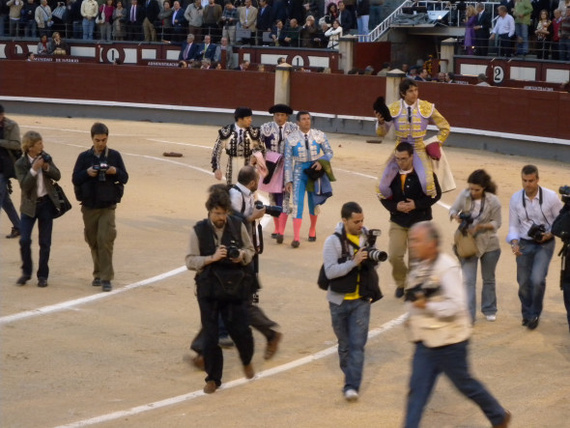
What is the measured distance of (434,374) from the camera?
6.66m

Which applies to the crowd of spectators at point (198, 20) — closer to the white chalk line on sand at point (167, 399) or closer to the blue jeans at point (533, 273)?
the white chalk line on sand at point (167, 399)

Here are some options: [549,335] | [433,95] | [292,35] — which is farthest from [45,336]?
[292,35]

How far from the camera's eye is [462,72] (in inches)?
998

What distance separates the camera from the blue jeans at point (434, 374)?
260 inches

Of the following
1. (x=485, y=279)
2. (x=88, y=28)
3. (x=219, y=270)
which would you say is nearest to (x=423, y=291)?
(x=219, y=270)

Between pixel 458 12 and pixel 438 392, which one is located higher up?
pixel 458 12

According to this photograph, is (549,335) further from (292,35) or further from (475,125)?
(292,35)

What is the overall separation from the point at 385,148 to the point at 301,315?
13.0 meters

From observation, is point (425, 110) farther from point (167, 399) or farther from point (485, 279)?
point (167, 399)

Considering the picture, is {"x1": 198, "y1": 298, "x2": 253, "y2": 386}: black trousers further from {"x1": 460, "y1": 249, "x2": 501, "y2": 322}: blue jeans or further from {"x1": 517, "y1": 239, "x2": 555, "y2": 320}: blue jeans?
{"x1": 517, "y1": 239, "x2": 555, "y2": 320}: blue jeans

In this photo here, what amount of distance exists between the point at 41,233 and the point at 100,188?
706 millimetres

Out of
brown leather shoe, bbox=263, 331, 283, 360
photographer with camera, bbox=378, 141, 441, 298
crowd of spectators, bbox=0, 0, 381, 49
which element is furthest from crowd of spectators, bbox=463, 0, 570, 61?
brown leather shoe, bbox=263, 331, 283, 360

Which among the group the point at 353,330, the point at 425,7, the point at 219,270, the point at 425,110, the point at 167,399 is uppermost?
the point at 425,7

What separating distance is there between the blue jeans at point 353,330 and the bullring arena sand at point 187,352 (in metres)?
0.18
